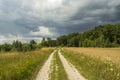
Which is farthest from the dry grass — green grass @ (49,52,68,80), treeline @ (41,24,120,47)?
treeline @ (41,24,120,47)

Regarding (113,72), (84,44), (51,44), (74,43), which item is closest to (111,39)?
(84,44)

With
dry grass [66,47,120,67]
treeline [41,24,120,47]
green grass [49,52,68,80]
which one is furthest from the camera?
treeline [41,24,120,47]

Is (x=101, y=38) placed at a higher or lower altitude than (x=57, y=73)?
higher

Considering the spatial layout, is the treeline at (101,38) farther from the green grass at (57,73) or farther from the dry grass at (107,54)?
the green grass at (57,73)

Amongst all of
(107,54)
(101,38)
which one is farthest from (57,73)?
(101,38)

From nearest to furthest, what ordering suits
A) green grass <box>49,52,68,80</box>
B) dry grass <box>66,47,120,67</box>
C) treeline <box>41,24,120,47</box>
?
1. green grass <box>49,52,68,80</box>
2. dry grass <box>66,47,120,67</box>
3. treeline <box>41,24,120,47</box>

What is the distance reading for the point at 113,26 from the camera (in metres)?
161

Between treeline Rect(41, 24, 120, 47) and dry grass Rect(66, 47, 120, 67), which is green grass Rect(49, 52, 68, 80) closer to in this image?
dry grass Rect(66, 47, 120, 67)

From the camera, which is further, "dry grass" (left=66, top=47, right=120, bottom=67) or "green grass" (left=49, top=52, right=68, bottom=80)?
"dry grass" (left=66, top=47, right=120, bottom=67)

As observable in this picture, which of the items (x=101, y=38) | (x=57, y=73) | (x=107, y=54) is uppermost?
(x=101, y=38)

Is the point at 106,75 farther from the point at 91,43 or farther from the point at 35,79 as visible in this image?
the point at 91,43

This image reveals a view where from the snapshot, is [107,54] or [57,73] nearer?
[57,73]

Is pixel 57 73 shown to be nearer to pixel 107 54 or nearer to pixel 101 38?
pixel 107 54

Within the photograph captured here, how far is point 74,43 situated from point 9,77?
16912 centimetres
